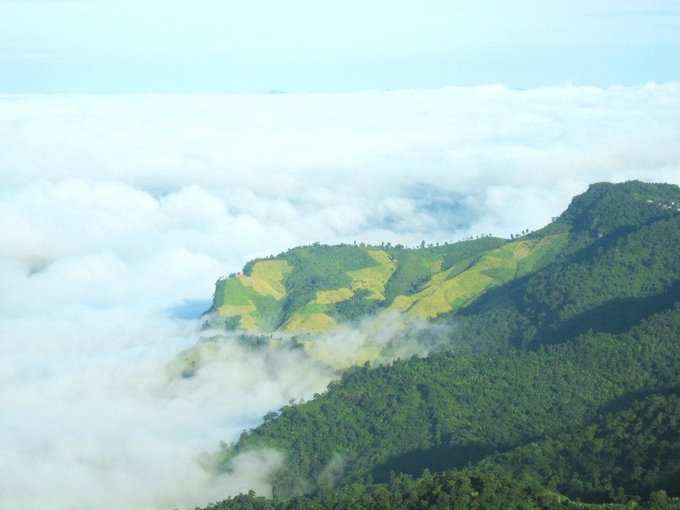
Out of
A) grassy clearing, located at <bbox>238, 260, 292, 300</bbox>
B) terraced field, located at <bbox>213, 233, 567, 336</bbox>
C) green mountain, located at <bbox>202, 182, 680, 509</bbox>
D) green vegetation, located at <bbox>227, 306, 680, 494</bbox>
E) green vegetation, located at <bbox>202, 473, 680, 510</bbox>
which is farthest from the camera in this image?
grassy clearing, located at <bbox>238, 260, 292, 300</bbox>

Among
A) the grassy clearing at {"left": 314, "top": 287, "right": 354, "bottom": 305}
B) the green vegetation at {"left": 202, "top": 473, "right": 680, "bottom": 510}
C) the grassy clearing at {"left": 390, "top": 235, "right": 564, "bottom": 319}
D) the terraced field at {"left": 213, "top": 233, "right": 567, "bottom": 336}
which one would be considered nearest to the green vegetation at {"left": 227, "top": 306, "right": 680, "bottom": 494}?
the green vegetation at {"left": 202, "top": 473, "right": 680, "bottom": 510}

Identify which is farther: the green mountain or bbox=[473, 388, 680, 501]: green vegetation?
the green mountain

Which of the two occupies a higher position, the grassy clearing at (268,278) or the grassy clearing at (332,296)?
the grassy clearing at (268,278)

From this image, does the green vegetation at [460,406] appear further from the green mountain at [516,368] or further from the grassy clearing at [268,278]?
the grassy clearing at [268,278]

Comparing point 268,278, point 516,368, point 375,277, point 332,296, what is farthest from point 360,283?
point 516,368

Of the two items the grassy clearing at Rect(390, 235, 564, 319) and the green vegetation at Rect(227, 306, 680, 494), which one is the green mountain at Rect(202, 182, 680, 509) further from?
the grassy clearing at Rect(390, 235, 564, 319)

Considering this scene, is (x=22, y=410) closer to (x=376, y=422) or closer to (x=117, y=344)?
(x=117, y=344)

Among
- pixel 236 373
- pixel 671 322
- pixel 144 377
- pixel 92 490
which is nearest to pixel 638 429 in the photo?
Answer: pixel 671 322

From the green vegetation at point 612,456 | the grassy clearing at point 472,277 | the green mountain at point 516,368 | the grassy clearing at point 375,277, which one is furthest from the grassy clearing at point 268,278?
the green vegetation at point 612,456
